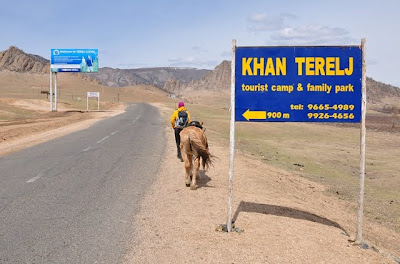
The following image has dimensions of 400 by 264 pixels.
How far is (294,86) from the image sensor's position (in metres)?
6.77

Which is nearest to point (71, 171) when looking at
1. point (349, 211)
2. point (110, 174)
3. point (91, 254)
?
point (110, 174)

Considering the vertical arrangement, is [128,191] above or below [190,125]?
below

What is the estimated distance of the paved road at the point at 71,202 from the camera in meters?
5.75

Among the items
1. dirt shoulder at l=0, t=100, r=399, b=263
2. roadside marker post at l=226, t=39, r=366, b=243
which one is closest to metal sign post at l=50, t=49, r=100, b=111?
dirt shoulder at l=0, t=100, r=399, b=263

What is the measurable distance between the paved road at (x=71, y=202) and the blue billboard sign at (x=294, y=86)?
2.88 m

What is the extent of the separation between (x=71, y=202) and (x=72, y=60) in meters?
45.9

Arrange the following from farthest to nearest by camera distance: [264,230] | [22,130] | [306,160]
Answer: [22,130] < [306,160] < [264,230]

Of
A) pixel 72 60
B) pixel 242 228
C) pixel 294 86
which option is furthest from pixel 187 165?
pixel 72 60

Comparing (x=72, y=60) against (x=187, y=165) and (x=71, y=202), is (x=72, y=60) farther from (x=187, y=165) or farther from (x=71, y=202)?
(x=71, y=202)

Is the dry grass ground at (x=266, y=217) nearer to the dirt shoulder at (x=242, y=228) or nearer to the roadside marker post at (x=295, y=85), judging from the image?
the dirt shoulder at (x=242, y=228)

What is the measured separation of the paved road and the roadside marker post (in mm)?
2293

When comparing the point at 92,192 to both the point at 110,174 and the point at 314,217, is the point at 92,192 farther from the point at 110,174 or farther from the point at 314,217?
the point at 314,217

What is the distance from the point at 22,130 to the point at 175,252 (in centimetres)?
2401

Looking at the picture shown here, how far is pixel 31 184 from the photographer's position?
32.3 ft
